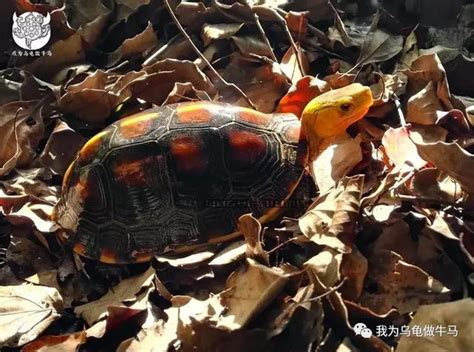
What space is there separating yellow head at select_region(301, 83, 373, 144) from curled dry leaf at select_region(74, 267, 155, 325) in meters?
0.69

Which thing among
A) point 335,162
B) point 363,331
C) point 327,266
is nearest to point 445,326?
point 363,331

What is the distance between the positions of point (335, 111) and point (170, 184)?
1.87 ft

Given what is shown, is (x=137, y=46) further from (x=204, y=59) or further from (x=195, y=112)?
(x=195, y=112)

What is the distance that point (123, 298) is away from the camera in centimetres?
169

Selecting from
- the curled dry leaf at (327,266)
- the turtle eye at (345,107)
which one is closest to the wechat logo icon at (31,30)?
the turtle eye at (345,107)

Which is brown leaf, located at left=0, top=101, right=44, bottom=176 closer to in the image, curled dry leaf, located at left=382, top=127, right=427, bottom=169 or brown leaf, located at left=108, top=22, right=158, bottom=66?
brown leaf, located at left=108, top=22, right=158, bottom=66

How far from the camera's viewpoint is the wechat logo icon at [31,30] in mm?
2453

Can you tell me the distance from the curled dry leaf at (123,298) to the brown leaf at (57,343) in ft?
0.24

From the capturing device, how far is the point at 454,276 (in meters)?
1.47

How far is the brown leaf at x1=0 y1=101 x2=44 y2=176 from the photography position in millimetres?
2123

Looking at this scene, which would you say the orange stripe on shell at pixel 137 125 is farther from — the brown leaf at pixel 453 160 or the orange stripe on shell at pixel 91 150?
the brown leaf at pixel 453 160

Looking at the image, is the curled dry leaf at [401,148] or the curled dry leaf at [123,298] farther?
the curled dry leaf at [401,148]

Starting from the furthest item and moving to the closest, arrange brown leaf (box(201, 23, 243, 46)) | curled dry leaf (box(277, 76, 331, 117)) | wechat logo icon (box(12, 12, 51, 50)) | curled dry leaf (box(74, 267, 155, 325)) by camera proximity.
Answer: wechat logo icon (box(12, 12, 51, 50)), brown leaf (box(201, 23, 243, 46)), curled dry leaf (box(277, 76, 331, 117)), curled dry leaf (box(74, 267, 155, 325))

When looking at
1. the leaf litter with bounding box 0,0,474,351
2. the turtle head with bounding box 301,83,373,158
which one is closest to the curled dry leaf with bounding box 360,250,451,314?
the leaf litter with bounding box 0,0,474,351
